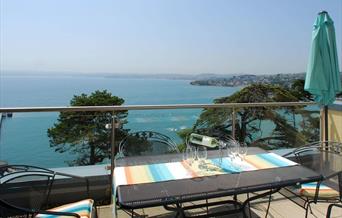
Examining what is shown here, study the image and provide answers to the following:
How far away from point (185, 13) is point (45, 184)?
8.77m

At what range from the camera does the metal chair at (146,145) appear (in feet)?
10.5

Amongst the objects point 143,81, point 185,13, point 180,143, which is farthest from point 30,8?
point 180,143

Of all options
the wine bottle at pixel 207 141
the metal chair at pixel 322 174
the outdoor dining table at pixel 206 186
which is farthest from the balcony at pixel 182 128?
the outdoor dining table at pixel 206 186

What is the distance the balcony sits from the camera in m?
3.34

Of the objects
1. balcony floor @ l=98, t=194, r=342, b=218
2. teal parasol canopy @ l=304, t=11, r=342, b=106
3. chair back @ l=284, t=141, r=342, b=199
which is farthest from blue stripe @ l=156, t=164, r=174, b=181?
teal parasol canopy @ l=304, t=11, r=342, b=106

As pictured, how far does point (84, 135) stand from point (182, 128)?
1274mm

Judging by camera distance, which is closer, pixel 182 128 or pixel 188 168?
pixel 188 168

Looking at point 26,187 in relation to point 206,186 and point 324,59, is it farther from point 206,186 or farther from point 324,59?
point 324,59

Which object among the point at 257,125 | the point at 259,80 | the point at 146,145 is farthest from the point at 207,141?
the point at 259,80

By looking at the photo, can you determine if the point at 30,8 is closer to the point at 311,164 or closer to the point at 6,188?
the point at 6,188

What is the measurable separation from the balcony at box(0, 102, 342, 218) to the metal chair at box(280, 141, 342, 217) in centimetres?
54

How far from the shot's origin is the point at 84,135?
12.1 ft

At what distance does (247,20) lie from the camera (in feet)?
34.4

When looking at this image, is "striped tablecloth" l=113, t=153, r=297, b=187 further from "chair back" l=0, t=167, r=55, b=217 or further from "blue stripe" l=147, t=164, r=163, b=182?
"chair back" l=0, t=167, r=55, b=217
